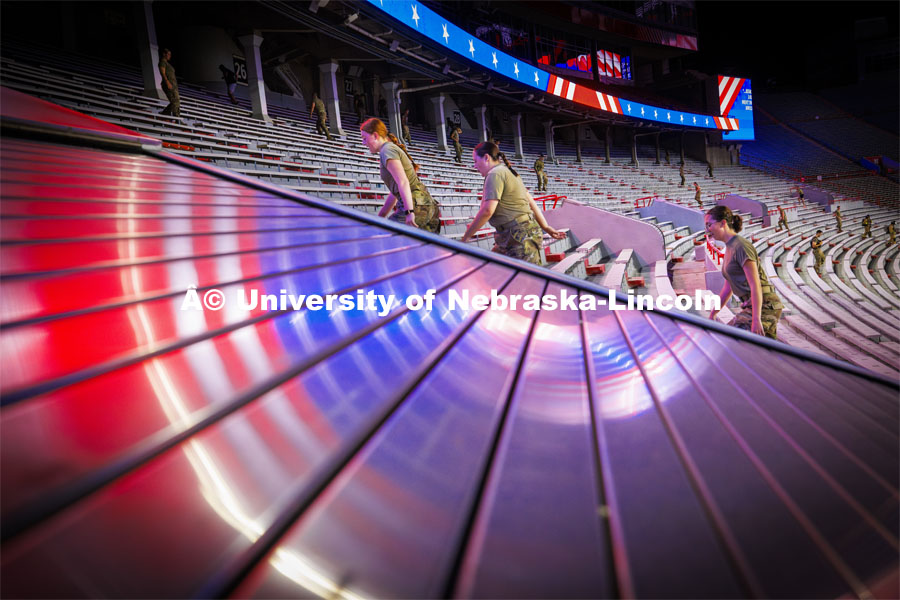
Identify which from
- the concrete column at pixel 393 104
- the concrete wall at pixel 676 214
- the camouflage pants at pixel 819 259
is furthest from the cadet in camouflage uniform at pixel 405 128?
the camouflage pants at pixel 819 259

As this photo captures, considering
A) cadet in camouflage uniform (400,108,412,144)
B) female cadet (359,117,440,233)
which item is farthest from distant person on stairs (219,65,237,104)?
female cadet (359,117,440,233)

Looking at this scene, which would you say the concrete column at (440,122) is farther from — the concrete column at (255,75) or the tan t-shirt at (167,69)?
the tan t-shirt at (167,69)

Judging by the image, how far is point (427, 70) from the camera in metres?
15.5

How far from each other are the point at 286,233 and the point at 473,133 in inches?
902

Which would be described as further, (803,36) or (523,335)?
(803,36)

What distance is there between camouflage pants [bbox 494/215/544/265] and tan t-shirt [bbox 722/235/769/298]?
132 cm

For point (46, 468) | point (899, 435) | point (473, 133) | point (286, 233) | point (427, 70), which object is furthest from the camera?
point (473, 133)

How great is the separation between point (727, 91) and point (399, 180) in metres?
35.6

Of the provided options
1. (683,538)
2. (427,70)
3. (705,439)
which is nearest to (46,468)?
(683,538)

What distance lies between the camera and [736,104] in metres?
31.2

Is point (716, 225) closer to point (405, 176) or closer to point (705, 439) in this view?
point (405, 176)

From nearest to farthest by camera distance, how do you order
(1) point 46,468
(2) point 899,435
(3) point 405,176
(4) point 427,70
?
(1) point 46,468
(2) point 899,435
(3) point 405,176
(4) point 427,70

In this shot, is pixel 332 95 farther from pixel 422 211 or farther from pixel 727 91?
pixel 727 91

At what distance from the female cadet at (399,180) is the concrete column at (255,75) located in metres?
10.5
